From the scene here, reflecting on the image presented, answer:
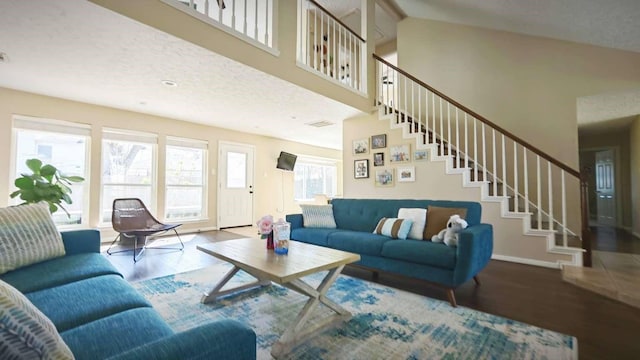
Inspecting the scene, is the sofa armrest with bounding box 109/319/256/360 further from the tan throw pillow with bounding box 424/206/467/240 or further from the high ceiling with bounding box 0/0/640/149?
the high ceiling with bounding box 0/0/640/149

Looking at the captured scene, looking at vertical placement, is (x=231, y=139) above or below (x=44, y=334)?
above

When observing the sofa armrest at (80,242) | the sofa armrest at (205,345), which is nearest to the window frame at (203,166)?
the sofa armrest at (80,242)

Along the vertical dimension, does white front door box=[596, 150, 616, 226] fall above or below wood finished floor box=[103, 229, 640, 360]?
above

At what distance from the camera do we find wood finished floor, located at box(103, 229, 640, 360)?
175 centimetres

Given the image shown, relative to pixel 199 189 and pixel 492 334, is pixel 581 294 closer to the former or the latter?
pixel 492 334

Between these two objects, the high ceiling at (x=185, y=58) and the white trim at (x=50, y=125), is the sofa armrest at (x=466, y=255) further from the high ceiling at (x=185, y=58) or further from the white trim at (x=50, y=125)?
the white trim at (x=50, y=125)

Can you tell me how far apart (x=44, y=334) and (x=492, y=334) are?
83.8 inches

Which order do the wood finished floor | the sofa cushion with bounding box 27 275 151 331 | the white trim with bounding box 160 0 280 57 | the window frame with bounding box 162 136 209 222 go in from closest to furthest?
the sofa cushion with bounding box 27 275 151 331
the wood finished floor
the white trim with bounding box 160 0 280 57
the window frame with bounding box 162 136 209 222

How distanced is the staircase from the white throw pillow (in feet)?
4.46

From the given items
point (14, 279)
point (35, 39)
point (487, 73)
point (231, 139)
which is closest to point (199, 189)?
point (231, 139)

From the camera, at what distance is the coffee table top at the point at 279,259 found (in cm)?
167

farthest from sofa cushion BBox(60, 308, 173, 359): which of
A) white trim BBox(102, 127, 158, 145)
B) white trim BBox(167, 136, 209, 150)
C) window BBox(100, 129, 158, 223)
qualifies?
white trim BBox(167, 136, 209, 150)

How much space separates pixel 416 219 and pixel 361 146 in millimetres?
2543

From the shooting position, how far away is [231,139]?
6348mm
